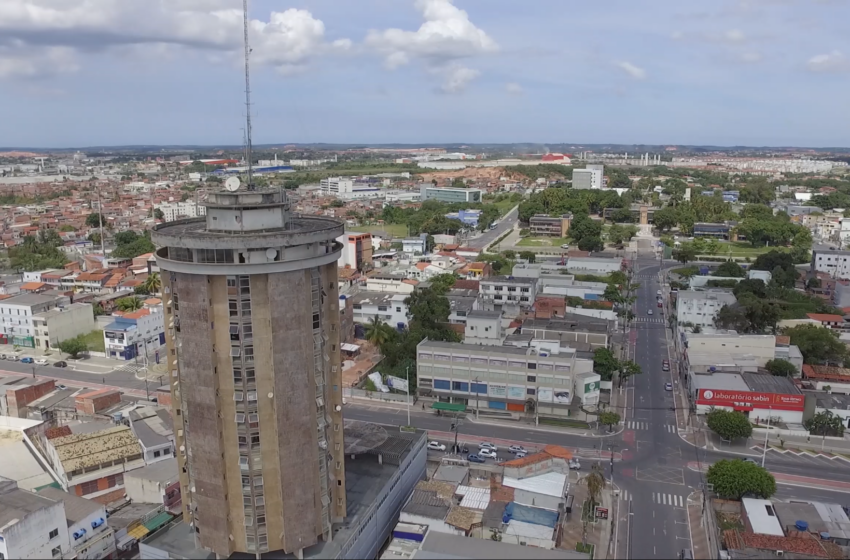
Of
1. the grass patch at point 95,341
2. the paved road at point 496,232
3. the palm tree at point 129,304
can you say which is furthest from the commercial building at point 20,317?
the paved road at point 496,232

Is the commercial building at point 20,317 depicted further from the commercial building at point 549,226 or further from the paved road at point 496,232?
the commercial building at point 549,226

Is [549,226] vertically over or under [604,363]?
over

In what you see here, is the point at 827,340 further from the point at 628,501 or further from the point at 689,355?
the point at 628,501

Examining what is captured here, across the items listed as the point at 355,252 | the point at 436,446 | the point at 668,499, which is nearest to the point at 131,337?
the point at 436,446

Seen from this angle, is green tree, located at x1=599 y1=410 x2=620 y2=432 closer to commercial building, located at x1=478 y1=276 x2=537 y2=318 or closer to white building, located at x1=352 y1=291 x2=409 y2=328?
commercial building, located at x1=478 y1=276 x2=537 y2=318

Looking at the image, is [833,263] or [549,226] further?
[549,226]

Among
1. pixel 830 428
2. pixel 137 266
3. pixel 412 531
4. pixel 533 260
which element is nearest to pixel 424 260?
pixel 533 260

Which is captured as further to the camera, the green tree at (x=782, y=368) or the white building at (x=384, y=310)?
the white building at (x=384, y=310)

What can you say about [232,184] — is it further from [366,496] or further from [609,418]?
[609,418]
